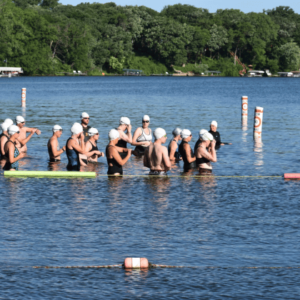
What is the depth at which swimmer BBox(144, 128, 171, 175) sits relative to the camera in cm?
1708

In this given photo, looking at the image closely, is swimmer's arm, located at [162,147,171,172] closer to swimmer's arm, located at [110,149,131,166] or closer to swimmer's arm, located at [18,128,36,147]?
swimmer's arm, located at [110,149,131,166]

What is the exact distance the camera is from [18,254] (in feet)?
35.6

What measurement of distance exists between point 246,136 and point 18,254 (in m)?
24.4

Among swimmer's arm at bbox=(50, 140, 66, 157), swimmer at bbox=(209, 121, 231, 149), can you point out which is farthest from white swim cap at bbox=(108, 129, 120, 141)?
swimmer at bbox=(209, 121, 231, 149)

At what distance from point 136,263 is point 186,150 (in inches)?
373

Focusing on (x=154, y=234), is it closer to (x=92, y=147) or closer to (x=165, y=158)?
(x=165, y=158)

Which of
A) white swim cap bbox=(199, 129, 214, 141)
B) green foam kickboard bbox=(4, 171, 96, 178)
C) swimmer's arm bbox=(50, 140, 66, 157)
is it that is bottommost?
green foam kickboard bbox=(4, 171, 96, 178)

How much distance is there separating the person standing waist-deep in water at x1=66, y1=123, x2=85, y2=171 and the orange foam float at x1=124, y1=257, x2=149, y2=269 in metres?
9.24

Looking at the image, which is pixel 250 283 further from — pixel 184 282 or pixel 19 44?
pixel 19 44

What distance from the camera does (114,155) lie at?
17.9 m

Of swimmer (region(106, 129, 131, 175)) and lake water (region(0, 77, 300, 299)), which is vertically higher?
swimmer (region(106, 129, 131, 175))

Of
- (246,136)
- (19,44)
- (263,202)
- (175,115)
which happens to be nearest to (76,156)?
(263,202)

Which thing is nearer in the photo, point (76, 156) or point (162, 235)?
point (162, 235)

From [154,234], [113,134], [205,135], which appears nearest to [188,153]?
[205,135]
